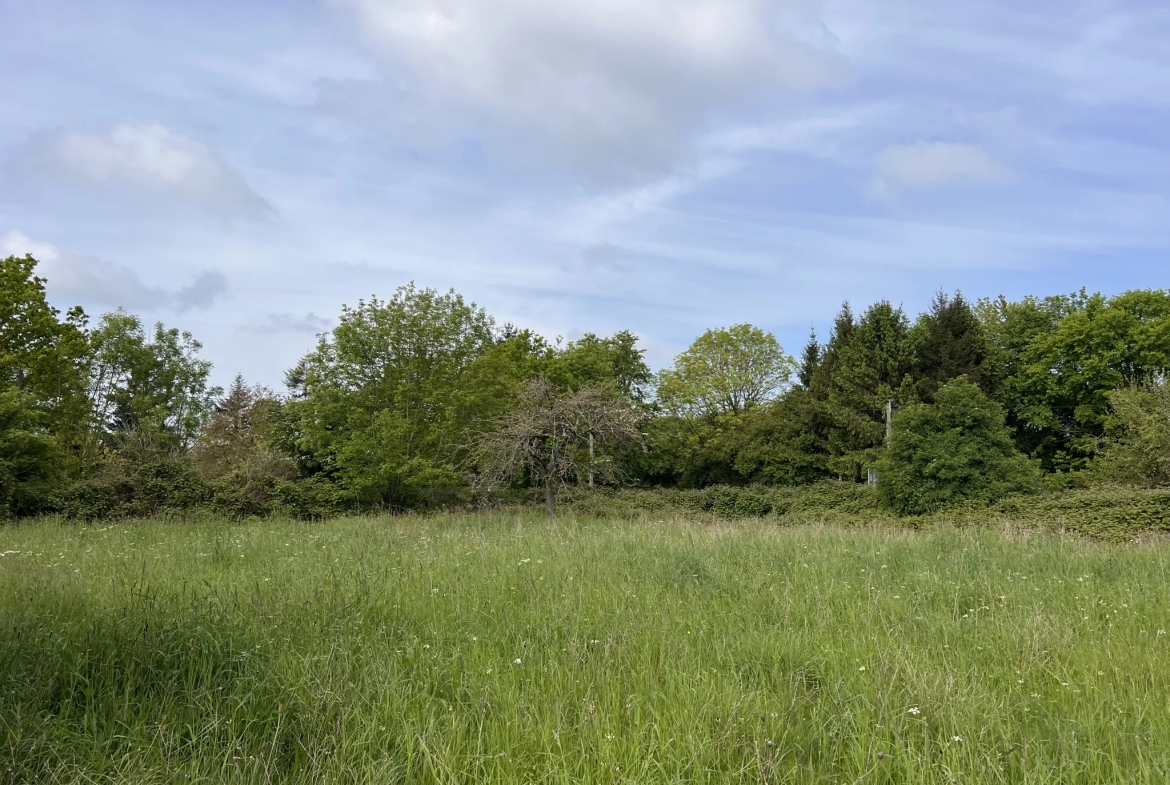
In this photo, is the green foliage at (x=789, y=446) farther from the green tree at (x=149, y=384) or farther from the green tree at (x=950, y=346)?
the green tree at (x=149, y=384)

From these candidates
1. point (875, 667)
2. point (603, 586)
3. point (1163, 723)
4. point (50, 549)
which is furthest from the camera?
point (50, 549)

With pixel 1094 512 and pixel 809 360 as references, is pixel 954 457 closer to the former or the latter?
pixel 1094 512

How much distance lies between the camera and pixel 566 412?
16828 millimetres

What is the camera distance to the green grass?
272 cm

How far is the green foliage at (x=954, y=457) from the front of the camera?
58.9ft

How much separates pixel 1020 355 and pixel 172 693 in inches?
1620

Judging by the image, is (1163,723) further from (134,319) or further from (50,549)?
(134,319)

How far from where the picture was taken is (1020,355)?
1371 inches

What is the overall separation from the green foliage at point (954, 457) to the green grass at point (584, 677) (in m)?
12.4

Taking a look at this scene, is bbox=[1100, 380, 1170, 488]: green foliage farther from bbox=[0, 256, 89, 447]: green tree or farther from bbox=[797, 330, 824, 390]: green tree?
bbox=[0, 256, 89, 447]: green tree

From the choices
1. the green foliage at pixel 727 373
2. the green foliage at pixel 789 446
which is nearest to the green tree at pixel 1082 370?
the green foliage at pixel 789 446

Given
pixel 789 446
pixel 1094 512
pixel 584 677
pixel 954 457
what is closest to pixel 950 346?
pixel 789 446

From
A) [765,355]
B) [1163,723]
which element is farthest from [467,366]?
[765,355]

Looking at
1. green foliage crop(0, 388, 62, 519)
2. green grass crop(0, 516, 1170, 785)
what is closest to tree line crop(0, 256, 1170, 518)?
green foliage crop(0, 388, 62, 519)
